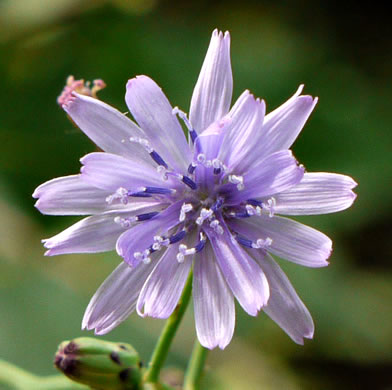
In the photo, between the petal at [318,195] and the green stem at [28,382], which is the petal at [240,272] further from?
the green stem at [28,382]

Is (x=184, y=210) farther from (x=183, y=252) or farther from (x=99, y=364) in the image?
(x=99, y=364)

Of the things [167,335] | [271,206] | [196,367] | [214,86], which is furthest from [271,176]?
[196,367]

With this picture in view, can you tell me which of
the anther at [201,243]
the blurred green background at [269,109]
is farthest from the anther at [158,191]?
the blurred green background at [269,109]

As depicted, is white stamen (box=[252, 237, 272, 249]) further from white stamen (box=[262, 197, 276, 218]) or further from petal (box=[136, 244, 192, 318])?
petal (box=[136, 244, 192, 318])

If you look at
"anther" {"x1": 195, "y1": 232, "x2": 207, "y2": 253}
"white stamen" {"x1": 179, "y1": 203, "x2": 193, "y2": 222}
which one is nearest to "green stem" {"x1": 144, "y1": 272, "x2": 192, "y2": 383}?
"anther" {"x1": 195, "y1": 232, "x2": 207, "y2": 253}

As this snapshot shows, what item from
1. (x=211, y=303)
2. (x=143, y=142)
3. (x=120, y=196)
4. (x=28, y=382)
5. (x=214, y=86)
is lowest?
(x=28, y=382)
